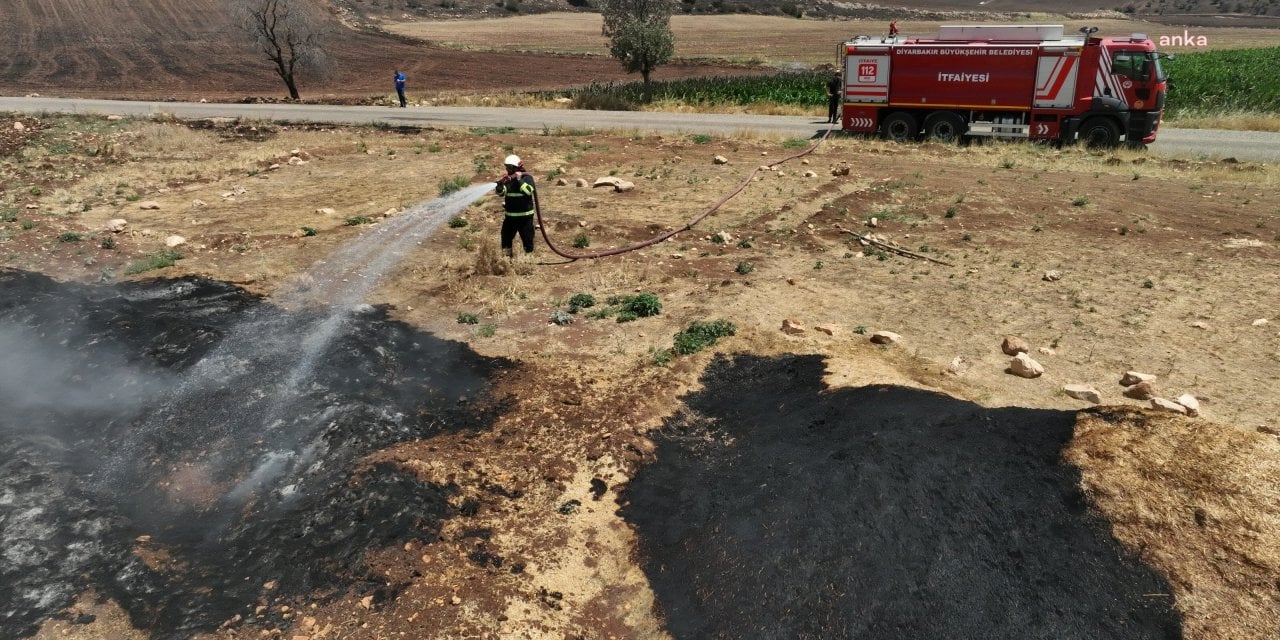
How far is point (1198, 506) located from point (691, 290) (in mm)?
7203

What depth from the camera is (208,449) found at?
730cm

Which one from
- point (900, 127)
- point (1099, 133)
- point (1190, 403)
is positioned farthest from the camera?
point (900, 127)

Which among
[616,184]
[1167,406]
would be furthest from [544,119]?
[1167,406]

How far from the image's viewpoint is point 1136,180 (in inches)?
711

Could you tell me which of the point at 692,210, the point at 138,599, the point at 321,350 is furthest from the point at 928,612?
the point at 692,210

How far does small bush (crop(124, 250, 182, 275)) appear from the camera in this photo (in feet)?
39.8

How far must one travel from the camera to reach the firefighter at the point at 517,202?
11.7 meters

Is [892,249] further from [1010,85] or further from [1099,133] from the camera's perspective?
[1099,133]

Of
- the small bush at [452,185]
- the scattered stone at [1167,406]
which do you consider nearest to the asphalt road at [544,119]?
the small bush at [452,185]

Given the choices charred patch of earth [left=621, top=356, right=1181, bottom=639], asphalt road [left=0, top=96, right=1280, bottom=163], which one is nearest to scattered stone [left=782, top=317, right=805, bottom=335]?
charred patch of earth [left=621, top=356, right=1181, bottom=639]

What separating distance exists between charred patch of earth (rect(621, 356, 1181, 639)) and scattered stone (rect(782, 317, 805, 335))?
7.63 feet

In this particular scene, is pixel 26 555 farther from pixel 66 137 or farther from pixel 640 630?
pixel 66 137

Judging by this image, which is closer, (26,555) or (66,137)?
(26,555)

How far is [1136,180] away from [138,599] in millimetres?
20418
